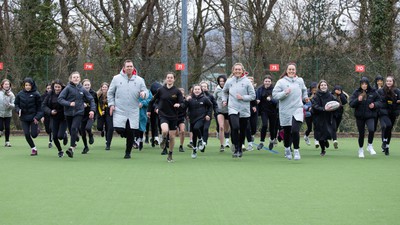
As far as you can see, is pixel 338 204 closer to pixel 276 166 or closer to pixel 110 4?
pixel 276 166

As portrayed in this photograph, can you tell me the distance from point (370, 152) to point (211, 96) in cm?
400

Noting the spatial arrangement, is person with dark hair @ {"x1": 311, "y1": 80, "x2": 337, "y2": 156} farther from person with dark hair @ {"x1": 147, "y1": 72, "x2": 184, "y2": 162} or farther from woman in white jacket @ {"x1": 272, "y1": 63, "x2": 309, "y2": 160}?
person with dark hair @ {"x1": 147, "y1": 72, "x2": 184, "y2": 162}

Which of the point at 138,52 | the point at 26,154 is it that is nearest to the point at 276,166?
the point at 26,154

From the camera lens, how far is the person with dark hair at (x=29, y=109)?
1738cm

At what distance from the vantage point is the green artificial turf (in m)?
8.09

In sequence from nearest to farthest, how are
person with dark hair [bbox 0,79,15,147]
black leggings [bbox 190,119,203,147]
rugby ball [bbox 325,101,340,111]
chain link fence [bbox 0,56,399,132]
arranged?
rugby ball [bbox 325,101,340,111] → black leggings [bbox 190,119,203,147] → person with dark hair [bbox 0,79,15,147] → chain link fence [bbox 0,56,399,132]

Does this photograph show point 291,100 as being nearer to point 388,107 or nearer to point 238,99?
point 238,99

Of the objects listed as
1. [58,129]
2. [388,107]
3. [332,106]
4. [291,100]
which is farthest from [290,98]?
[58,129]

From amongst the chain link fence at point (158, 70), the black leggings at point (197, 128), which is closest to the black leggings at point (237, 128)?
the black leggings at point (197, 128)

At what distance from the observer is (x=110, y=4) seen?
4344 centimetres

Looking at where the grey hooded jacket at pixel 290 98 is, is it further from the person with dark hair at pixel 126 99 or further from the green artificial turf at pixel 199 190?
the person with dark hair at pixel 126 99

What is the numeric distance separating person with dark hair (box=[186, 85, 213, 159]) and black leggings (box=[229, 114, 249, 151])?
63.1 inches

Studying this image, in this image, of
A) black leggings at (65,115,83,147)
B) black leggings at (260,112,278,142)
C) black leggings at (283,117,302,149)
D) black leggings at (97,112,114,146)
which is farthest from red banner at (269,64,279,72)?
black leggings at (65,115,83,147)

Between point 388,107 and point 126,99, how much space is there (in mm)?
5880
